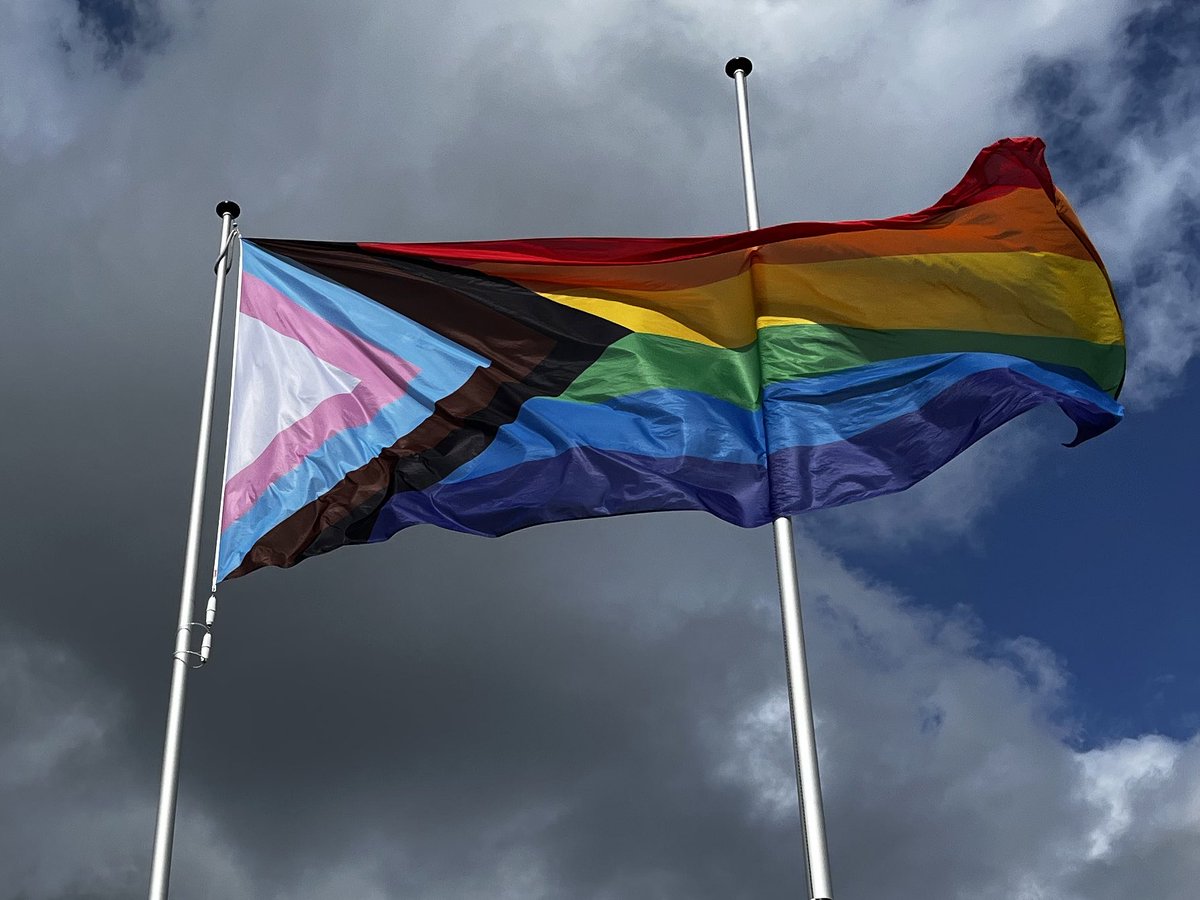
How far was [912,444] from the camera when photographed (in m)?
18.7

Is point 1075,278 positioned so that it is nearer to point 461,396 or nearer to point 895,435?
point 895,435

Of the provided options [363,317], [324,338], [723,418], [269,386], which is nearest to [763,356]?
[723,418]

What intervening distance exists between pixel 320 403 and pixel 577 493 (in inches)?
133

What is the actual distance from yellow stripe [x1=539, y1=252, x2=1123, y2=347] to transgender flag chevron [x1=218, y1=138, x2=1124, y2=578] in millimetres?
32

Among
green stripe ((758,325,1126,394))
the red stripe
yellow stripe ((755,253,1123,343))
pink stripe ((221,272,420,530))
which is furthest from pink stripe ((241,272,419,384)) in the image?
yellow stripe ((755,253,1123,343))

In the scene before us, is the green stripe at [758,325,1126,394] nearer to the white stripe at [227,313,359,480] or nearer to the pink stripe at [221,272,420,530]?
the pink stripe at [221,272,420,530]

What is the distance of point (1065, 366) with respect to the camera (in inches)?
770

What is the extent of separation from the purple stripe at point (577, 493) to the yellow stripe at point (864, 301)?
6.71 feet

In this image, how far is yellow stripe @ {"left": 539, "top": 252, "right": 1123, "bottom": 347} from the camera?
1945cm

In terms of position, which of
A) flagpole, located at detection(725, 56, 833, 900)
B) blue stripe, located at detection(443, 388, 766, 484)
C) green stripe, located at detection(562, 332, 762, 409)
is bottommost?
flagpole, located at detection(725, 56, 833, 900)

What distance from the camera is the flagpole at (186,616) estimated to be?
1486cm

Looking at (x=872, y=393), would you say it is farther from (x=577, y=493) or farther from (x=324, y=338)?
(x=324, y=338)

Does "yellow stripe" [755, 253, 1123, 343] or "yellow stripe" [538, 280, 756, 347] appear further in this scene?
"yellow stripe" [755, 253, 1123, 343]

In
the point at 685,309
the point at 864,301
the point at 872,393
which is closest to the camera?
the point at 872,393
